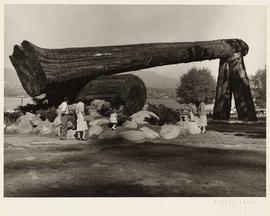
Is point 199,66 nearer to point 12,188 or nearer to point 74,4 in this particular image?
Result: point 74,4

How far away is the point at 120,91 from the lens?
→ 11.3 metres

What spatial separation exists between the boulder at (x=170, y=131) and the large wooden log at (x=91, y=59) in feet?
5.17

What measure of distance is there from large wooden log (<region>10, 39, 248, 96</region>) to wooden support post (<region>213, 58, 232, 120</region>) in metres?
0.49

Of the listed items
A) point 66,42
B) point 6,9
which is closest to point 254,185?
point 66,42

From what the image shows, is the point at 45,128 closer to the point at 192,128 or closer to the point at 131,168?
the point at 131,168

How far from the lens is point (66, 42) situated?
9.35 meters

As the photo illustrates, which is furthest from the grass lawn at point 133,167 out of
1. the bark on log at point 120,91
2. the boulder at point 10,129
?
the bark on log at point 120,91

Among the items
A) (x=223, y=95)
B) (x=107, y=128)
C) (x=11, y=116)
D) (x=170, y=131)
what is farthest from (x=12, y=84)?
(x=223, y=95)

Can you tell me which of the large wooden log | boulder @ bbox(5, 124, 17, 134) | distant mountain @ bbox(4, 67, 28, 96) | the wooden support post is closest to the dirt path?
boulder @ bbox(5, 124, 17, 134)

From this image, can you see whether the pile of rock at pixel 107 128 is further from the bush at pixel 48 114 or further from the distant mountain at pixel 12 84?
the distant mountain at pixel 12 84

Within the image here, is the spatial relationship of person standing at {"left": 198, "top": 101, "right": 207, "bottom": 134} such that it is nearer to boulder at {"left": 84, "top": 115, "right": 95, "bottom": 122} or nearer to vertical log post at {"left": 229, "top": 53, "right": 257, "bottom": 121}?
vertical log post at {"left": 229, "top": 53, "right": 257, "bottom": 121}

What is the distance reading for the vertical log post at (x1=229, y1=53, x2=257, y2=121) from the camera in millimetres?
10391

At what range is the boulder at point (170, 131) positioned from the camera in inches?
377
